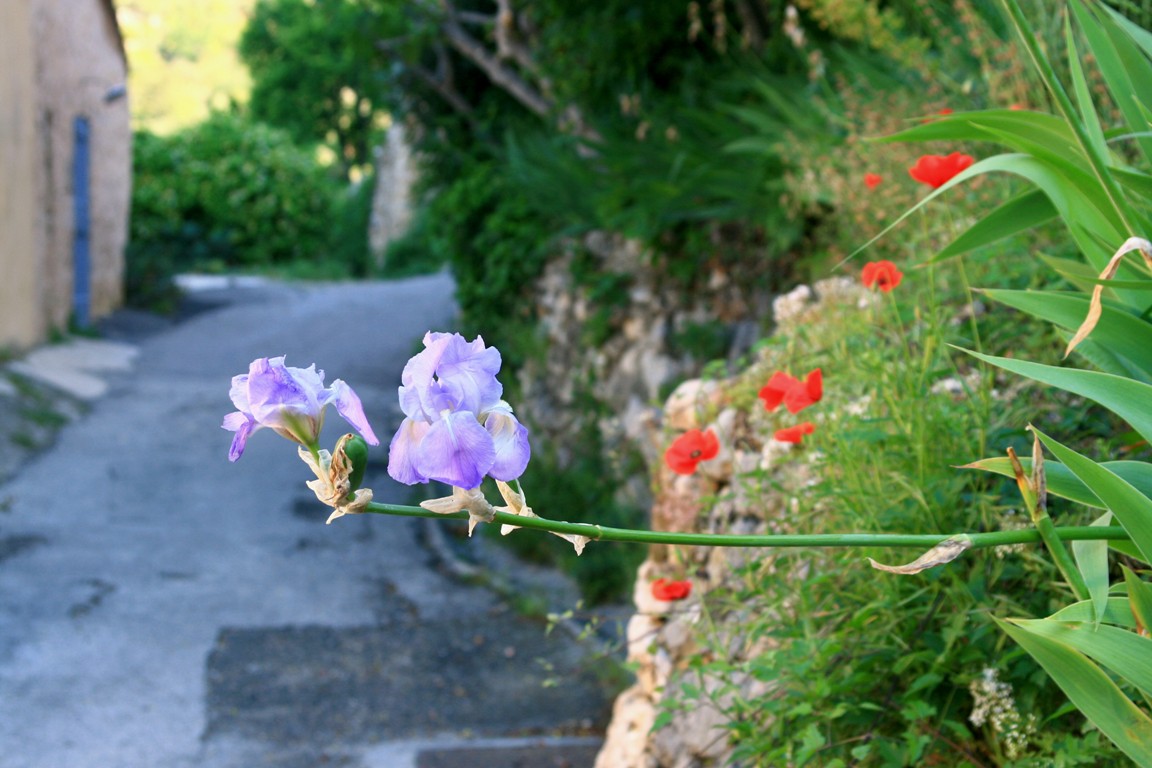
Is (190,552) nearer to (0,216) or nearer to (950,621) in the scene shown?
(0,216)

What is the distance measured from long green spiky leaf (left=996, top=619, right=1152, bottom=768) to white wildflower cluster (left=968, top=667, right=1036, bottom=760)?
0.46 m

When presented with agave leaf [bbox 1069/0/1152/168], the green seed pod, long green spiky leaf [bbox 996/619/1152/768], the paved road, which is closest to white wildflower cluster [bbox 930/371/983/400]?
agave leaf [bbox 1069/0/1152/168]

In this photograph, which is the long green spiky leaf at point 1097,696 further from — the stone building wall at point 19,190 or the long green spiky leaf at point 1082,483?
the stone building wall at point 19,190

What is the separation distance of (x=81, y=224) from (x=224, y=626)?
24.5ft

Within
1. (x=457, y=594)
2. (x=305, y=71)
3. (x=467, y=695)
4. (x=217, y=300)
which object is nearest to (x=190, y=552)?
(x=457, y=594)

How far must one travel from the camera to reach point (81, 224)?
11.3m

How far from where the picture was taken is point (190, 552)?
6219 mm

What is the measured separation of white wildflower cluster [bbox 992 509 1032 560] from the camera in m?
1.77

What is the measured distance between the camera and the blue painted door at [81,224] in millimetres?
11164

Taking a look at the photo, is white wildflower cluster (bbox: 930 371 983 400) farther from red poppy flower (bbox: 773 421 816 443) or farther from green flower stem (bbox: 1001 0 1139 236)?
green flower stem (bbox: 1001 0 1139 236)

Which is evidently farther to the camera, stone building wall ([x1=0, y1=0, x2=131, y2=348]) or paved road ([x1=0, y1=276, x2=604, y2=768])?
stone building wall ([x1=0, y1=0, x2=131, y2=348])

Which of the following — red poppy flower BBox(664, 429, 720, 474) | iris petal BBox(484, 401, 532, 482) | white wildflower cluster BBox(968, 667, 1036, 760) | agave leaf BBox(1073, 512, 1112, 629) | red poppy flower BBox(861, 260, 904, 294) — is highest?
red poppy flower BBox(861, 260, 904, 294)

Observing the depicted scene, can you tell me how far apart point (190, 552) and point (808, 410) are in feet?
15.8

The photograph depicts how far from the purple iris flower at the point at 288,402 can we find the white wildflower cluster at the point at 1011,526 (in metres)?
1.19
